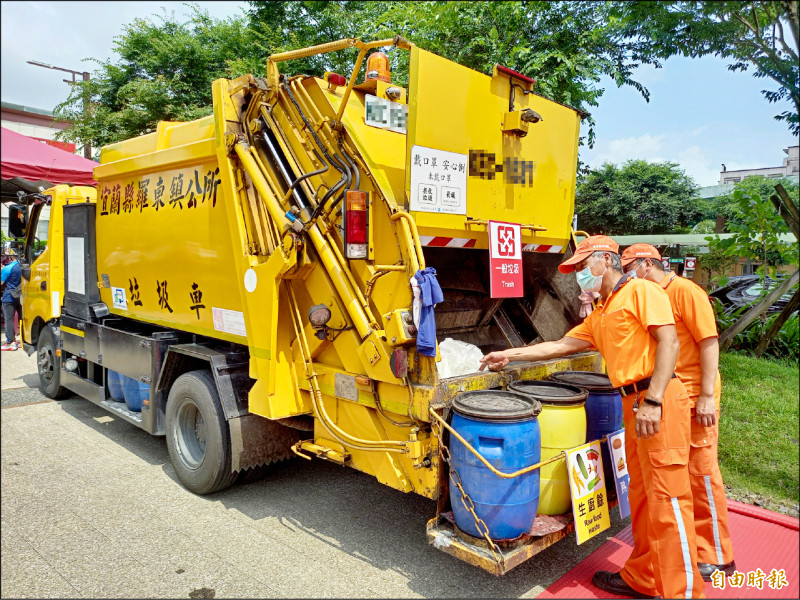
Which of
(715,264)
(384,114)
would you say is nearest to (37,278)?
(384,114)

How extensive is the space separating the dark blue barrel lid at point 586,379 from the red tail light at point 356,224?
1411 mm

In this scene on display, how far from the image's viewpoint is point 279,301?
130 inches

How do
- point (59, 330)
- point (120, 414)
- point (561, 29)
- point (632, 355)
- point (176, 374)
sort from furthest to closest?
point (561, 29), point (59, 330), point (120, 414), point (176, 374), point (632, 355)

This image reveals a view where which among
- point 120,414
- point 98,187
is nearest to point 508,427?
point 120,414

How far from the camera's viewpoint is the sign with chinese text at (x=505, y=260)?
3.09 m

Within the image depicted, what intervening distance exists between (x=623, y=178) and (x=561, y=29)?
61.6 feet

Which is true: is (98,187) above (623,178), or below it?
below

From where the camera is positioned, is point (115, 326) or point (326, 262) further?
point (115, 326)

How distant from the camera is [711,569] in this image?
2.77 metres

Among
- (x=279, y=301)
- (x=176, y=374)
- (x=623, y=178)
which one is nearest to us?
(x=279, y=301)

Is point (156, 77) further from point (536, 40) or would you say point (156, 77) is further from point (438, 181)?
point (438, 181)

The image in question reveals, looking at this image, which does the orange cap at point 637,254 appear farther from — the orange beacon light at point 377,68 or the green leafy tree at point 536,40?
the green leafy tree at point 536,40

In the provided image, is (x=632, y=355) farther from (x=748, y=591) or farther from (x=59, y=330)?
(x=59, y=330)

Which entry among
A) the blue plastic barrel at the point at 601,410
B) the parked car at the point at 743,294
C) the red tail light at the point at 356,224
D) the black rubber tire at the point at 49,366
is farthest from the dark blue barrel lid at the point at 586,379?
the black rubber tire at the point at 49,366
